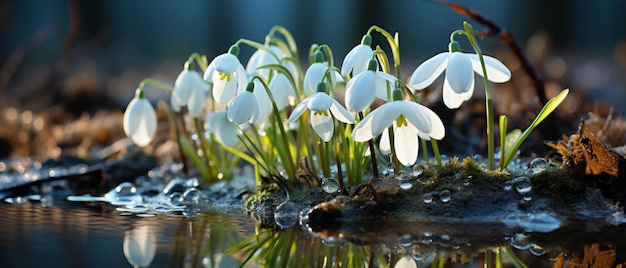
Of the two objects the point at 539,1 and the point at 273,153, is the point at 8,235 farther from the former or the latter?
the point at 539,1

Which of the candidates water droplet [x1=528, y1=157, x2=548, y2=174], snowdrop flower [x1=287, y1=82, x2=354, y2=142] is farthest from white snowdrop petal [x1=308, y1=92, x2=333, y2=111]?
water droplet [x1=528, y1=157, x2=548, y2=174]

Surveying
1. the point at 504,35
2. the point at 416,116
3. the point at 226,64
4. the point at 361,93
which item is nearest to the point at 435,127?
the point at 416,116

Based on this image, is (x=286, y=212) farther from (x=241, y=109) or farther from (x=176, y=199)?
(x=176, y=199)

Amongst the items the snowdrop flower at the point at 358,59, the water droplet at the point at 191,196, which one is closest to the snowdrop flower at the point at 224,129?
the water droplet at the point at 191,196

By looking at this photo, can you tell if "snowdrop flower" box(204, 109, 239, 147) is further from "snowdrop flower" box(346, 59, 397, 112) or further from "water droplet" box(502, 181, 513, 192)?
"water droplet" box(502, 181, 513, 192)

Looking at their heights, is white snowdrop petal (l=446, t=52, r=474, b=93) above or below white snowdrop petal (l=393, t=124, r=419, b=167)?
above
